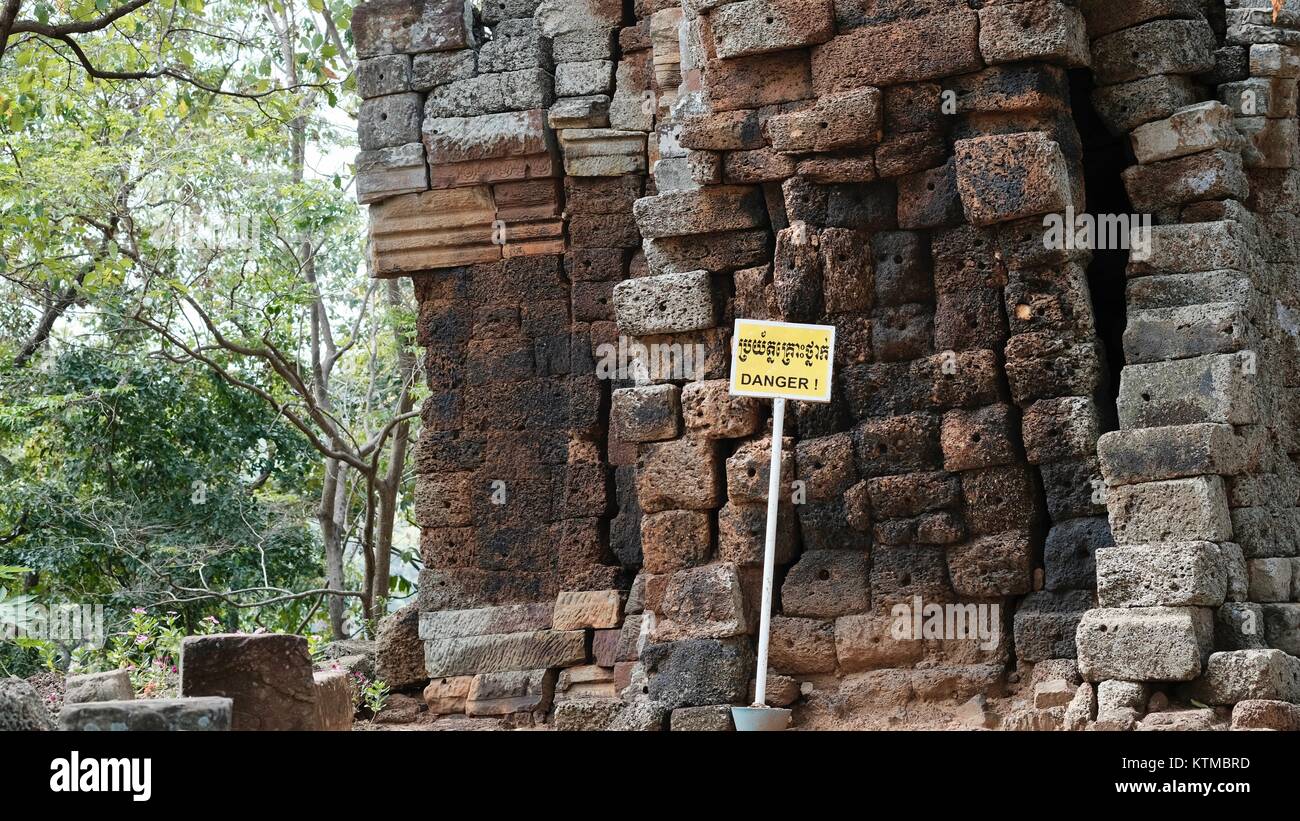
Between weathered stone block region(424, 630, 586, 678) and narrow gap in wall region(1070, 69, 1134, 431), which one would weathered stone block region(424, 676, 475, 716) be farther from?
narrow gap in wall region(1070, 69, 1134, 431)

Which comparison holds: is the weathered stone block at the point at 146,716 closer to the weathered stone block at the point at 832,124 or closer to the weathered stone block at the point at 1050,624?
the weathered stone block at the point at 1050,624

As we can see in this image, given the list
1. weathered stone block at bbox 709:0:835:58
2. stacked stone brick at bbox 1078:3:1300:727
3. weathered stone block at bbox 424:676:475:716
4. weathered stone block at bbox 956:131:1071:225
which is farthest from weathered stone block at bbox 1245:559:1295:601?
weathered stone block at bbox 424:676:475:716

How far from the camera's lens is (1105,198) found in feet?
30.6

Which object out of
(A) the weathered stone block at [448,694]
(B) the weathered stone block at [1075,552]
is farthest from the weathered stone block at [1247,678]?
(A) the weathered stone block at [448,694]

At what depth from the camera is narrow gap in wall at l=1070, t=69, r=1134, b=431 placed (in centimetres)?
914

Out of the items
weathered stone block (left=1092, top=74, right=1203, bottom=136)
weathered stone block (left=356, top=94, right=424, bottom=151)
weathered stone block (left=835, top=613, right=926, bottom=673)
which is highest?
weathered stone block (left=356, top=94, right=424, bottom=151)

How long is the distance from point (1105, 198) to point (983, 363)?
1507 millimetres

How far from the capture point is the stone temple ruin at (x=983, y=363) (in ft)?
26.5

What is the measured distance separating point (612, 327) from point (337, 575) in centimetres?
819

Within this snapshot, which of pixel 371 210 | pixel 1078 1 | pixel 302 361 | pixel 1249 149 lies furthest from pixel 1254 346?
pixel 302 361

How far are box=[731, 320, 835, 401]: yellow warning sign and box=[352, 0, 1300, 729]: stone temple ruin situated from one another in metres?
0.58

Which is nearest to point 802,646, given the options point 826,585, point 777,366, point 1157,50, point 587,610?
point 826,585

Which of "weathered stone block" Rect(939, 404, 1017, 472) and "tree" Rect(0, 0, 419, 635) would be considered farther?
"tree" Rect(0, 0, 419, 635)

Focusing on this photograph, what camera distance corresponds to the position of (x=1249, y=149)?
9109 millimetres
